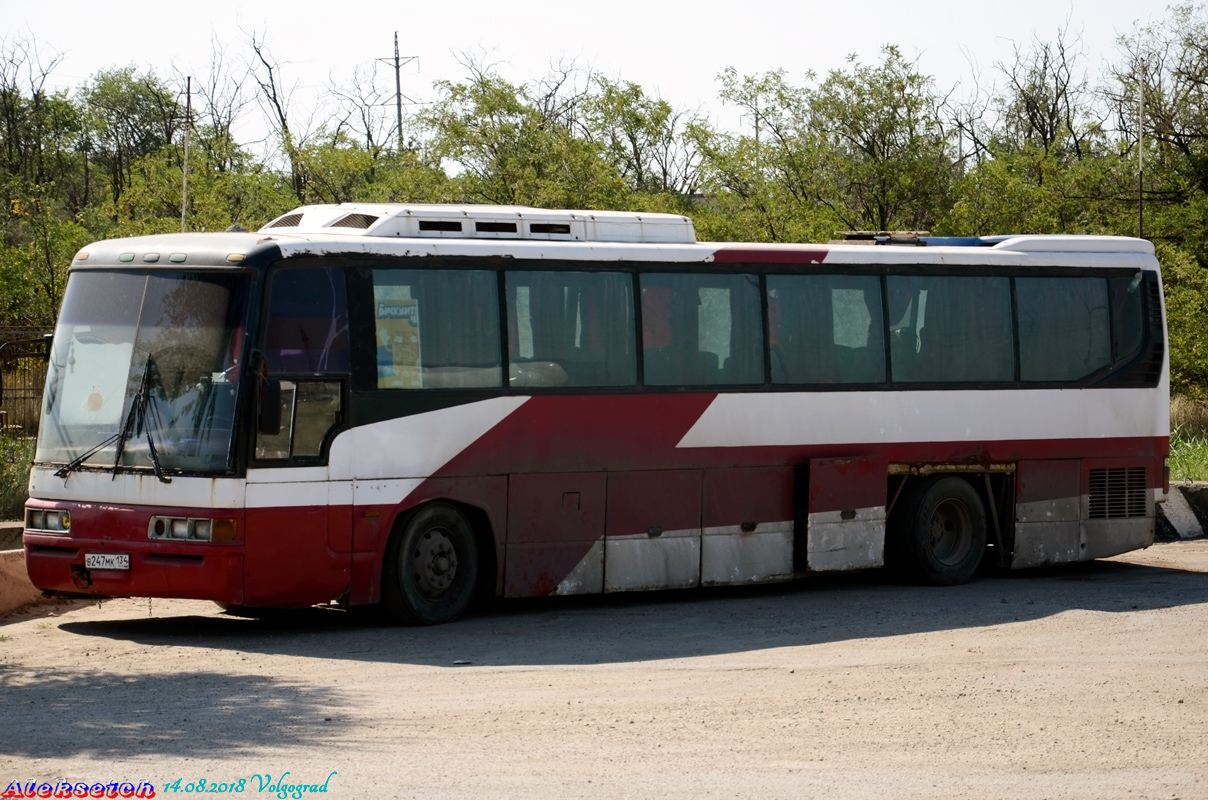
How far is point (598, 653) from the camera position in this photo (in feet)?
37.2

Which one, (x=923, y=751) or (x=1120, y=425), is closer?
(x=923, y=751)

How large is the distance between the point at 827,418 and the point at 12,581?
7.16 metres

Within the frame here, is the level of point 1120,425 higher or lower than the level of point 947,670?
higher

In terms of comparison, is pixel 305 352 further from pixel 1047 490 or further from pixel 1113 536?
pixel 1113 536

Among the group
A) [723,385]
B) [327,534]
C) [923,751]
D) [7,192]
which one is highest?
[7,192]

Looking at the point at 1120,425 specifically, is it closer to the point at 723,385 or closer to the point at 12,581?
the point at 723,385

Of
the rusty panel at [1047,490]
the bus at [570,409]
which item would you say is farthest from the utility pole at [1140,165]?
the rusty panel at [1047,490]

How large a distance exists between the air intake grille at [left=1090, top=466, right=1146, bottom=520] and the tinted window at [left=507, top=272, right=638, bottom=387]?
5423 millimetres

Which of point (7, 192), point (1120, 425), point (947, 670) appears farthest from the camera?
point (7, 192)

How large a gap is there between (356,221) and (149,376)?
217 cm

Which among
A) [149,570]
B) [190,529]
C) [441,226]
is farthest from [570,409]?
[149,570]

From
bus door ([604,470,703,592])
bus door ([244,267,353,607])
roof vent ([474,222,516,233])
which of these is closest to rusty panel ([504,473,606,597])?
bus door ([604,470,703,592])

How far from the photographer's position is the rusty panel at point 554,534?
42.7 feet

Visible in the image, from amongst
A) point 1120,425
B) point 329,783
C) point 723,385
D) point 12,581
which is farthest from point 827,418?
point 329,783
